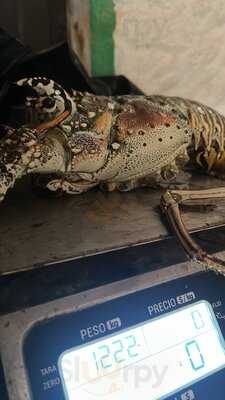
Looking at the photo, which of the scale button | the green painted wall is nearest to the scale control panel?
the scale button

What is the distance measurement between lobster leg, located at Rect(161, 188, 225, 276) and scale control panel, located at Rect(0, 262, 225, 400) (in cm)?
3

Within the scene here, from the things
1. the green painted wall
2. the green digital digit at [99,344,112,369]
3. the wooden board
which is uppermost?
the green painted wall

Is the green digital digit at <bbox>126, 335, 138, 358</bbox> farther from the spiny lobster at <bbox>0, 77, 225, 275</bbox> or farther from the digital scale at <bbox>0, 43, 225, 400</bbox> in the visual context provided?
the spiny lobster at <bbox>0, 77, 225, 275</bbox>

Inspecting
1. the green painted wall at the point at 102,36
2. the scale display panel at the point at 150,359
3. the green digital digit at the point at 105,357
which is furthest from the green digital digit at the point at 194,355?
the green painted wall at the point at 102,36

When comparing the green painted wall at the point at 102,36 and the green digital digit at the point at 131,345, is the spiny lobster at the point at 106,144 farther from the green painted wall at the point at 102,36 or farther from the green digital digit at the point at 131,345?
the green painted wall at the point at 102,36

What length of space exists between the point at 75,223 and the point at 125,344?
212mm

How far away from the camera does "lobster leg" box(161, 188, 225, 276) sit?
62 cm

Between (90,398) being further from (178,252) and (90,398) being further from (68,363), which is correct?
(178,252)

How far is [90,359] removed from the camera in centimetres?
51

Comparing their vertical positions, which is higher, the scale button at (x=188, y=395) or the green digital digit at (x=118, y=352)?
the green digital digit at (x=118, y=352)

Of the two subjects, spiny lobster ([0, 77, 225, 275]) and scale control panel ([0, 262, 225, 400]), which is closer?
scale control panel ([0, 262, 225, 400])

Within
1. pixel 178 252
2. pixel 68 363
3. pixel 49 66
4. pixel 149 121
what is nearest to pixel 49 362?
pixel 68 363

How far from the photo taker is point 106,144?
0.66 metres

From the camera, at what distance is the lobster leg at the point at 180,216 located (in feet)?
2.02
